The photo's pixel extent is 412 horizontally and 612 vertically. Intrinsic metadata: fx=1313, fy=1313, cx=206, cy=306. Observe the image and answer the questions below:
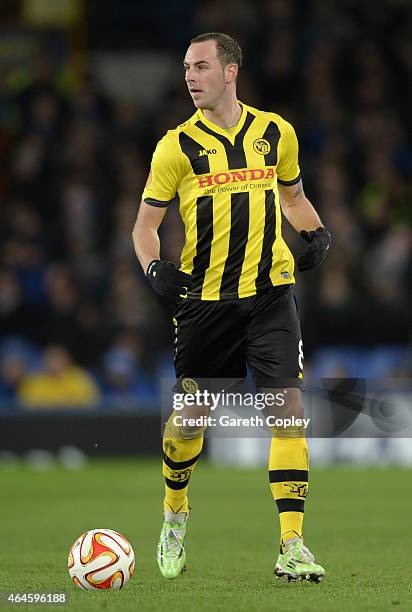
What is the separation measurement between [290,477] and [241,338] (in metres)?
0.67

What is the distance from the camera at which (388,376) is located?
12516mm

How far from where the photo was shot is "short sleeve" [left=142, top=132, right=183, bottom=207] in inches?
230

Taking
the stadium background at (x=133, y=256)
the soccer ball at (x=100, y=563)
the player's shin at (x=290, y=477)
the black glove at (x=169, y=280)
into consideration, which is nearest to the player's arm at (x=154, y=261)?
the black glove at (x=169, y=280)

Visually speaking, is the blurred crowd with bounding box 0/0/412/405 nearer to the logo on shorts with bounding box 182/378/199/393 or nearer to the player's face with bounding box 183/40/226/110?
the logo on shorts with bounding box 182/378/199/393

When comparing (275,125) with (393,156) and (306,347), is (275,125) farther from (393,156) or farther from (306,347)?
(393,156)

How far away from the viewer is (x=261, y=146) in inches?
234

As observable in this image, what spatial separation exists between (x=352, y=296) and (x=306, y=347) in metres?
0.69

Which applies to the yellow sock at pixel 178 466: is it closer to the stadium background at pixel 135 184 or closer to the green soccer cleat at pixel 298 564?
the green soccer cleat at pixel 298 564

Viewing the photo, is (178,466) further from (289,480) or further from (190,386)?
(289,480)

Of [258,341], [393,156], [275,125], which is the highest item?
[393,156]

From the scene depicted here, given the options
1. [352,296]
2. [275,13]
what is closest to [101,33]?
[275,13]

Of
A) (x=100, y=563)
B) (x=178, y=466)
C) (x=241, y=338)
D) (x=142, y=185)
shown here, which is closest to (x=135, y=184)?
(x=142, y=185)

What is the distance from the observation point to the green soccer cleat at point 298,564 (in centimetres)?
554

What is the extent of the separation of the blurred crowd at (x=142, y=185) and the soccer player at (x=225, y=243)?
691cm
